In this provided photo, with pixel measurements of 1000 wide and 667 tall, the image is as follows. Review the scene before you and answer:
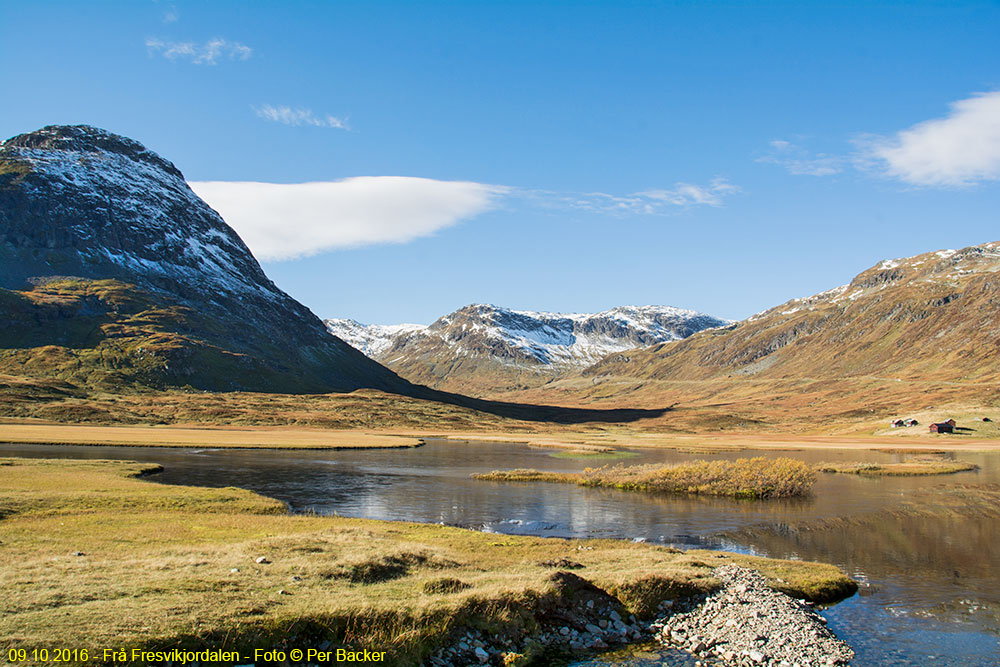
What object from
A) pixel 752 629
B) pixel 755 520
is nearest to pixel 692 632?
pixel 752 629

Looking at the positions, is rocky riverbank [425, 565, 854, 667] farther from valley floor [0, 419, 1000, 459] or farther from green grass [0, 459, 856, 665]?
valley floor [0, 419, 1000, 459]

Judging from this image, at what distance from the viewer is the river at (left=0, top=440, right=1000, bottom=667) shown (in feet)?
81.9

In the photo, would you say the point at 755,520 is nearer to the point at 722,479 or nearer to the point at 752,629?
the point at 722,479

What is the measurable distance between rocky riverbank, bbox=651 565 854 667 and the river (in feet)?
3.71

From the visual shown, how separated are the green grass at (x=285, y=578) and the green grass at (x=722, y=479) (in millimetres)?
27428

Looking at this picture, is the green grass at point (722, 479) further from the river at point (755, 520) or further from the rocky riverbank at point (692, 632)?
the rocky riverbank at point (692, 632)

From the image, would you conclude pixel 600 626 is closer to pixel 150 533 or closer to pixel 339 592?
pixel 339 592

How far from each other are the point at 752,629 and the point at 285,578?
16.8 m

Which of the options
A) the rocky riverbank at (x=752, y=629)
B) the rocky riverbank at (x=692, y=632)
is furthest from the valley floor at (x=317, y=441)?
the rocky riverbank at (x=692, y=632)

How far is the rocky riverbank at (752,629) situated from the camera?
70.1 ft

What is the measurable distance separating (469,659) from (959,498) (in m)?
61.9

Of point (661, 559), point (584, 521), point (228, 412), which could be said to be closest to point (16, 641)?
point (661, 559)

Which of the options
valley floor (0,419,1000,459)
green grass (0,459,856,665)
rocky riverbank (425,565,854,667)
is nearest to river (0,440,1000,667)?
rocky riverbank (425,565,854,667)

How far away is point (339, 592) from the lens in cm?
2200
